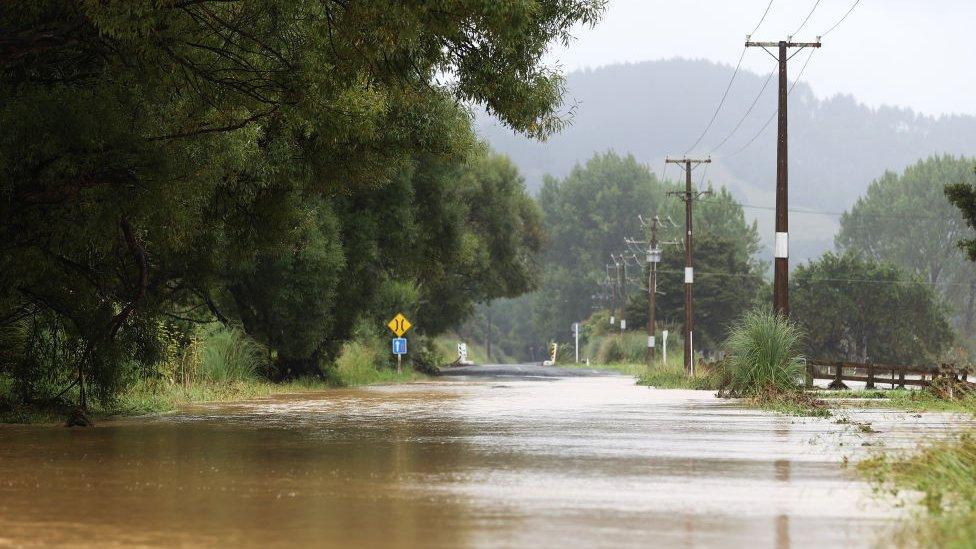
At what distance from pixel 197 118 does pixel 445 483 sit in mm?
8875

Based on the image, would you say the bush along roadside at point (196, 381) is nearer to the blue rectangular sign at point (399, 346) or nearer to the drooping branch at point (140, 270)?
the drooping branch at point (140, 270)

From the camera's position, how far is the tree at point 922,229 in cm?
13250

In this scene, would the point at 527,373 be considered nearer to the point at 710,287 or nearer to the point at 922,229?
the point at 710,287

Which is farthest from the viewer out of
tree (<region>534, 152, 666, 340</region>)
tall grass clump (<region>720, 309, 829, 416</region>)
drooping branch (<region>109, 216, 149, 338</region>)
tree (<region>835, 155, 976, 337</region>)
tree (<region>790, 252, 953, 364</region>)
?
tree (<region>534, 152, 666, 340</region>)

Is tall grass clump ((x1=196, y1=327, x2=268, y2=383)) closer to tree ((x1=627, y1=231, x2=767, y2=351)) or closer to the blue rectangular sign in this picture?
the blue rectangular sign

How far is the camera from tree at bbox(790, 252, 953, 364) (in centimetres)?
8900

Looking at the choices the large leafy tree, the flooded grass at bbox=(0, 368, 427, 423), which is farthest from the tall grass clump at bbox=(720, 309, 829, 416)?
the flooded grass at bbox=(0, 368, 427, 423)

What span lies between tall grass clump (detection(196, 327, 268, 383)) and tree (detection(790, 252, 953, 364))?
5922cm

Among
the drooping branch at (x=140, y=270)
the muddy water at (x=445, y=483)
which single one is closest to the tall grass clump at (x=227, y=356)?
the drooping branch at (x=140, y=270)

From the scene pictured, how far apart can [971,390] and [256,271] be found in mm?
19371

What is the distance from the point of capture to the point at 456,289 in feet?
243

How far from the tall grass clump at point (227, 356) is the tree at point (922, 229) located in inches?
4073

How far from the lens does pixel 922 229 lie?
136000 millimetres

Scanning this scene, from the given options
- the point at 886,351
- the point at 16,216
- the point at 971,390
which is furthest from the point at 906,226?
the point at 16,216
